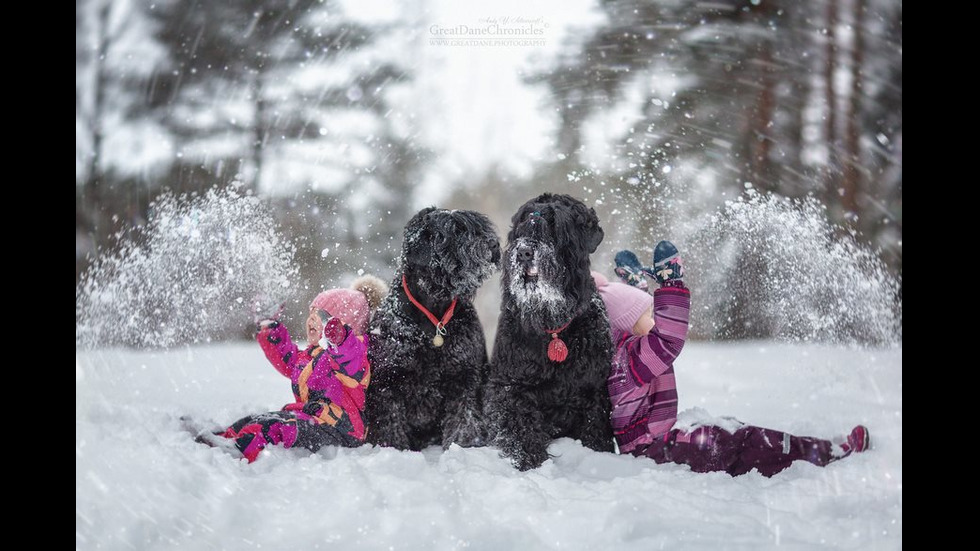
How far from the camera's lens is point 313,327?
3023 millimetres

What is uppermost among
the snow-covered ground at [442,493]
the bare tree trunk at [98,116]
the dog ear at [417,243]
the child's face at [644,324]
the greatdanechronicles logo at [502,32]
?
the greatdanechronicles logo at [502,32]

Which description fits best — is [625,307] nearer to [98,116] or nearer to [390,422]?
Answer: [390,422]

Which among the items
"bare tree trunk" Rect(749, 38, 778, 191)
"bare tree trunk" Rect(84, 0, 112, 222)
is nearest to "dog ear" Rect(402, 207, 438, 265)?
"bare tree trunk" Rect(84, 0, 112, 222)

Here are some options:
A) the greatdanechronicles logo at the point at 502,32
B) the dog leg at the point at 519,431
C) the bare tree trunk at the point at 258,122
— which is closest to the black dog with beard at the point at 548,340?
the dog leg at the point at 519,431

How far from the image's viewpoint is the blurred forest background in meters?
3.21

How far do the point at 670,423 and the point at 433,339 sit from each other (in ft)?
3.40

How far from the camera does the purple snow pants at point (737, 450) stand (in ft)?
Result: 8.48

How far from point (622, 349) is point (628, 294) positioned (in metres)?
0.30

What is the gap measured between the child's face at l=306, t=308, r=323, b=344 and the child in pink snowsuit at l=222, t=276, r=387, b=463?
61mm

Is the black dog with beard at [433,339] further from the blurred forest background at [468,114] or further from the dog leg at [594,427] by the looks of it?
the blurred forest background at [468,114]

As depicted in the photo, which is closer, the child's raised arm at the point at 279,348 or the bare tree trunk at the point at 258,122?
the child's raised arm at the point at 279,348

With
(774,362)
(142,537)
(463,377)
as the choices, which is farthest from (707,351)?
(142,537)

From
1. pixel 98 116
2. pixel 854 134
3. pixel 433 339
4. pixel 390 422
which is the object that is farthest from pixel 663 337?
pixel 98 116

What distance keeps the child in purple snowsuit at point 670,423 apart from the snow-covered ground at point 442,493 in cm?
8
